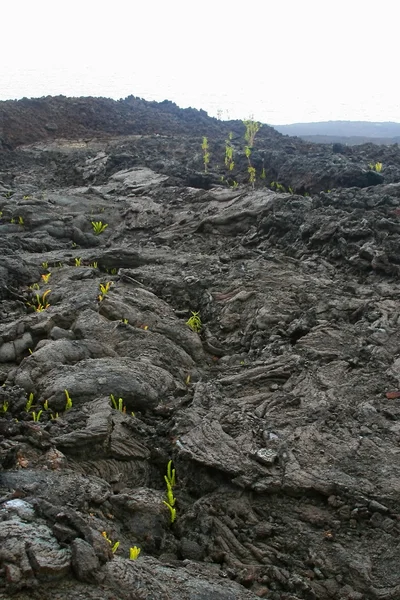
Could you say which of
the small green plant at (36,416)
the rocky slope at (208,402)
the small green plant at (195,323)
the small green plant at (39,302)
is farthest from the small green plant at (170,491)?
the small green plant at (39,302)

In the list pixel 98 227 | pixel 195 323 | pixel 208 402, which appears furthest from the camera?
pixel 98 227

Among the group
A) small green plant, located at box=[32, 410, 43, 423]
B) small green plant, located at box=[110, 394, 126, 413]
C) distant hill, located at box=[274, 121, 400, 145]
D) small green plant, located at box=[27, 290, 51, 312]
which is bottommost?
small green plant, located at box=[110, 394, 126, 413]

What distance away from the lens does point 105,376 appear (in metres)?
5.30

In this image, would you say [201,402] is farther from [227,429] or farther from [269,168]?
[269,168]

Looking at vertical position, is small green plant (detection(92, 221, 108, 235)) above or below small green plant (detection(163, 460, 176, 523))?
above

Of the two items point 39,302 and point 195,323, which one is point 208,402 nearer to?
point 195,323

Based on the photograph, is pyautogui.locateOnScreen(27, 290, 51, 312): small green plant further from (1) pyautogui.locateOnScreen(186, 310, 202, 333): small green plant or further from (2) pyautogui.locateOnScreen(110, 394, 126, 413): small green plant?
(2) pyautogui.locateOnScreen(110, 394, 126, 413): small green plant

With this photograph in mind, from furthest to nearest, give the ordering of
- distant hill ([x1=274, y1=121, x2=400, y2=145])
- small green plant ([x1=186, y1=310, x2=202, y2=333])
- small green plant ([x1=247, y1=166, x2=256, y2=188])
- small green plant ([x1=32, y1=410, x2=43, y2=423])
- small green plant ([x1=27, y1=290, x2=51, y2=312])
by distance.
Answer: distant hill ([x1=274, y1=121, x2=400, y2=145]) < small green plant ([x1=247, y1=166, x2=256, y2=188]) < small green plant ([x1=27, y1=290, x2=51, y2=312]) < small green plant ([x1=186, y1=310, x2=202, y2=333]) < small green plant ([x1=32, y1=410, x2=43, y2=423])

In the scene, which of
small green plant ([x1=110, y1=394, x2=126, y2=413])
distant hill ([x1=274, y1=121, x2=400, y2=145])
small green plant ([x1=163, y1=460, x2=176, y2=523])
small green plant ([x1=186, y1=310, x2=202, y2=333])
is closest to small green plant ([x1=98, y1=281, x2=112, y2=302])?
small green plant ([x1=186, y1=310, x2=202, y2=333])

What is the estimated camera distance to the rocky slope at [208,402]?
11.3 ft

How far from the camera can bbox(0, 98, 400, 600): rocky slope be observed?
136 inches

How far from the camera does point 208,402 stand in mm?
5289

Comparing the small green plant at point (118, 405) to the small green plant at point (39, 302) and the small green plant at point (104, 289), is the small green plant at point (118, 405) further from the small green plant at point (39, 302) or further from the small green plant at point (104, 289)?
the small green plant at point (39, 302)

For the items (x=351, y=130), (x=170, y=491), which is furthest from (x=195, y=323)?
(x=351, y=130)
